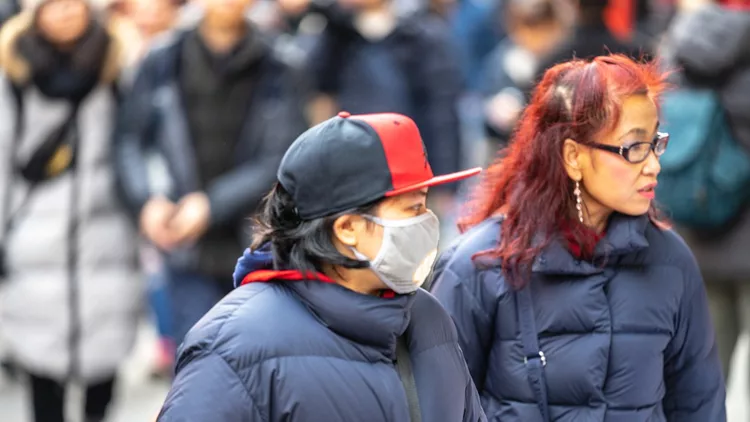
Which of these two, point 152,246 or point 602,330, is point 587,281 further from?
point 152,246

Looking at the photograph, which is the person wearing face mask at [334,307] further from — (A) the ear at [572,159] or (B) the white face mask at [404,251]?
(A) the ear at [572,159]

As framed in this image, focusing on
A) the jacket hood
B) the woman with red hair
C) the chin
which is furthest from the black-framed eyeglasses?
the jacket hood

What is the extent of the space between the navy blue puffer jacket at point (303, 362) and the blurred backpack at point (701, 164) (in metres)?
2.83

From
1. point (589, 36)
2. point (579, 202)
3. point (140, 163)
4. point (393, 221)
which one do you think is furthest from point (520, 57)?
point (393, 221)

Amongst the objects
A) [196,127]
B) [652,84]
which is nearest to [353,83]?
[196,127]

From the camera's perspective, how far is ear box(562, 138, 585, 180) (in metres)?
3.42

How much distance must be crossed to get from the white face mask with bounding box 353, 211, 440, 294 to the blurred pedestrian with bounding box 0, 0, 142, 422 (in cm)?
302

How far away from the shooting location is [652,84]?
3410 mm

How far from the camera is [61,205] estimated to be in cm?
561

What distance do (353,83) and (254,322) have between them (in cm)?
423

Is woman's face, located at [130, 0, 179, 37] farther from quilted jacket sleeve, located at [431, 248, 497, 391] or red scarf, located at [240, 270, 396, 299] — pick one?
red scarf, located at [240, 270, 396, 299]

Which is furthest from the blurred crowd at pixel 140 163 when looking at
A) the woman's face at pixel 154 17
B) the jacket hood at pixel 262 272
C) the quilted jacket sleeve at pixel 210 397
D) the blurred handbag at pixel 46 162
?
the woman's face at pixel 154 17

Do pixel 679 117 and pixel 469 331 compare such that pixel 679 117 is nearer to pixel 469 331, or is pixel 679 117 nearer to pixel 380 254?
pixel 469 331

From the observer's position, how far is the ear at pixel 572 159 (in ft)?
11.2
